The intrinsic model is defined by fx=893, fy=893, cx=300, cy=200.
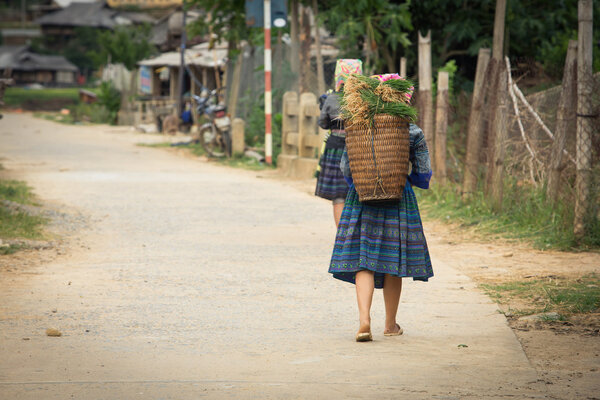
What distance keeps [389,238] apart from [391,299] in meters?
0.37

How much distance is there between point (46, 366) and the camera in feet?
14.5

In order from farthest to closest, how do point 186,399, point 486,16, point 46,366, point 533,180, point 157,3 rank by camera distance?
point 157,3 → point 486,16 → point 533,180 → point 46,366 → point 186,399

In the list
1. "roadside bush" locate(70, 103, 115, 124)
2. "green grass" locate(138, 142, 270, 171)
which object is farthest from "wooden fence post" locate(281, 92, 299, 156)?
"roadside bush" locate(70, 103, 115, 124)

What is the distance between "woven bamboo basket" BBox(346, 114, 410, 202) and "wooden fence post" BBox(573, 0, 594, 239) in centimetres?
322

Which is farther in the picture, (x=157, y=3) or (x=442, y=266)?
(x=157, y=3)

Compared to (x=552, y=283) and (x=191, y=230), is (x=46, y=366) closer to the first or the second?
(x=552, y=283)

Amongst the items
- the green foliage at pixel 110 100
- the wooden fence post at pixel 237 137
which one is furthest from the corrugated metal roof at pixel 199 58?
the wooden fence post at pixel 237 137

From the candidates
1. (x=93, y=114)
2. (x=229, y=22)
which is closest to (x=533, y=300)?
(x=229, y=22)

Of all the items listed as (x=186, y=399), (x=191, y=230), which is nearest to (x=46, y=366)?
(x=186, y=399)

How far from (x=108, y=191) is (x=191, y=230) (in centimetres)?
366

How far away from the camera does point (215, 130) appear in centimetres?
1852

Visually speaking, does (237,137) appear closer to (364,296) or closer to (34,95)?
(364,296)

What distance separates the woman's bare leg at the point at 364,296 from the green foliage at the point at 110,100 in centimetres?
3088

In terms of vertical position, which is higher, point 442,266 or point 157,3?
point 157,3
